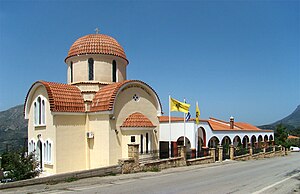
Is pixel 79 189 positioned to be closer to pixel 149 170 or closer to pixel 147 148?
pixel 149 170

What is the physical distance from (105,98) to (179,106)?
6071 millimetres

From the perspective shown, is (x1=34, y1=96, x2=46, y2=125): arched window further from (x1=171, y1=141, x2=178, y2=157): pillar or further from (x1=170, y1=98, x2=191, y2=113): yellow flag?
(x1=171, y1=141, x2=178, y2=157): pillar

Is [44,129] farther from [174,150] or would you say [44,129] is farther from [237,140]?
[237,140]

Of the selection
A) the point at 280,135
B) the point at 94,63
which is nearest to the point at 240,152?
the point at 94,63

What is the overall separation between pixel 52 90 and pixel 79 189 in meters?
10.3

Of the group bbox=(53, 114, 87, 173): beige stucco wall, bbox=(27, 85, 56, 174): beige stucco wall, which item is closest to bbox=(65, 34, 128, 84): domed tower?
bbox=(27, 85, 56, 174): beige stucco wall

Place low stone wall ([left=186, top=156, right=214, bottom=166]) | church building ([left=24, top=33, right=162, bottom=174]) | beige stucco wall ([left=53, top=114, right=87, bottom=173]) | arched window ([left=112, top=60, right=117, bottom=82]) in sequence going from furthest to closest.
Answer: arched window ([left=112, top=60, right=117, bottom=82])
low stone wall ([left=186, top=156, right=214, bottom=166])
church building ([left=24, top=33, right=162, bottom=174])
beige stucco wall ([left=53, top=114, right=87, bottom=173])

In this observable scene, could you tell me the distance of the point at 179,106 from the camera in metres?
24.0

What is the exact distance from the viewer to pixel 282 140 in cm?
5644

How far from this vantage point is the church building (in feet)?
67.1

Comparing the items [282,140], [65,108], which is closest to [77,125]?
[65,108]

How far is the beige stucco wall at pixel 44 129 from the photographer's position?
20250 mm

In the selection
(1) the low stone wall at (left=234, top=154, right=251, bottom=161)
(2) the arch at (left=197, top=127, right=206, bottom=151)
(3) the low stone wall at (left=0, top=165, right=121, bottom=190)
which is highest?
(2) the arch at (left=197, top=127, right=206, bottom=151)

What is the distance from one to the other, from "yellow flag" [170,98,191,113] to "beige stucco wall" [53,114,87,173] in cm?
670
